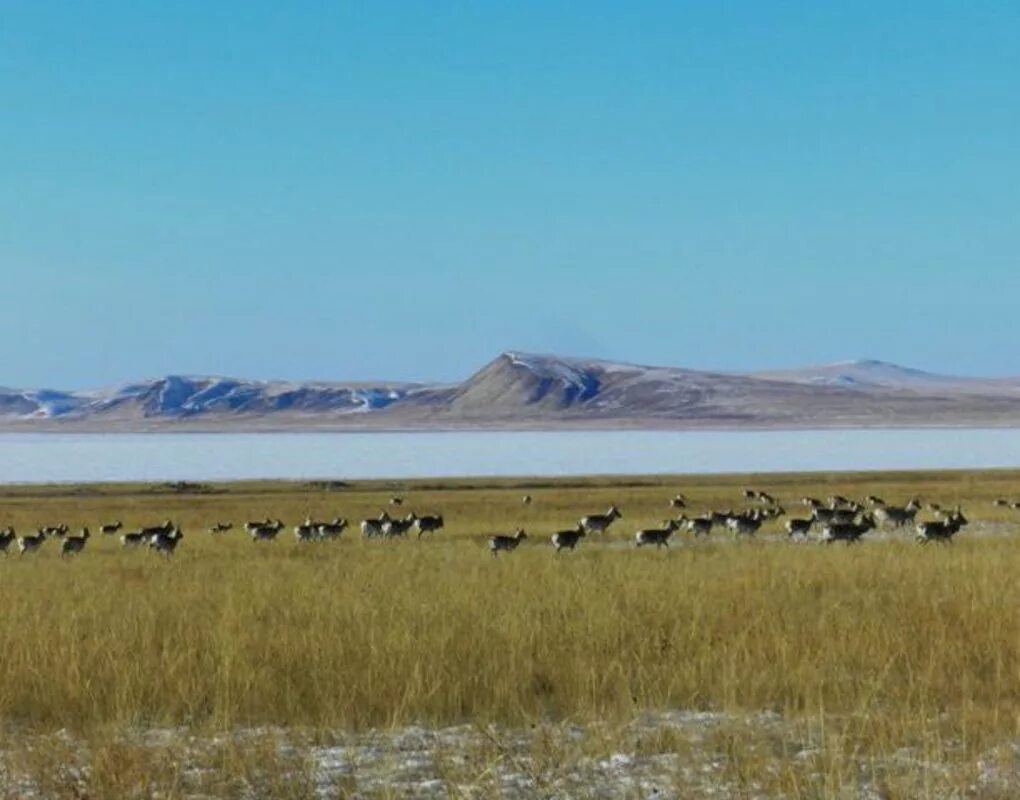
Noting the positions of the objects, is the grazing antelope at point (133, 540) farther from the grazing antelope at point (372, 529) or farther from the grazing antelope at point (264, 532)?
the grazing antelope at point (372, 529)

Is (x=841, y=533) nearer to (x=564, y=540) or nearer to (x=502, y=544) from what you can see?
(x=564, y=540)

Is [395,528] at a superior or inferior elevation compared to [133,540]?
superior

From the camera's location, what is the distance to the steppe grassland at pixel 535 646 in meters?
9.16

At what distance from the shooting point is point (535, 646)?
37.0 ft

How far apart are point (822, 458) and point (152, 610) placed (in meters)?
91.5

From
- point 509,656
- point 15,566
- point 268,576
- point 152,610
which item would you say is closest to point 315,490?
point 15,566

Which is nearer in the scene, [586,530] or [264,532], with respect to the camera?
[264,532]

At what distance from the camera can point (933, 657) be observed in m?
10.5

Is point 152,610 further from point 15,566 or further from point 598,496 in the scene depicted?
point 598,496

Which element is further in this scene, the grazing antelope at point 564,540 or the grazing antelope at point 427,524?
the grazing antelope at point 427,524

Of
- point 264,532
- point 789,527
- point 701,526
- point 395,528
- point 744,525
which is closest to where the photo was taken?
point 789,527

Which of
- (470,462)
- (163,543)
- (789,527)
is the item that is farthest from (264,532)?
(470,462)

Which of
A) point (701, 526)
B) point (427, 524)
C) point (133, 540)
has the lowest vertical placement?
point (133, 540)

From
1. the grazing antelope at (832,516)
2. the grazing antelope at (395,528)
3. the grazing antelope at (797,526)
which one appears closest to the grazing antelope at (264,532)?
the grazing antelope at (395,528)
